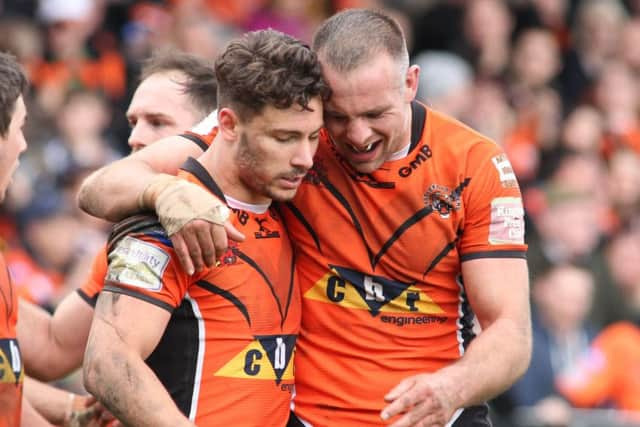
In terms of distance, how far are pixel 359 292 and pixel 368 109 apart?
76 cm

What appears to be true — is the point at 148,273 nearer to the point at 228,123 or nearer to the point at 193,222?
the point at 193,222

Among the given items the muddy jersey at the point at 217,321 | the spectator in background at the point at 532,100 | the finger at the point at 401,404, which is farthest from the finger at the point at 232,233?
the spectator in background at the point at 532,100

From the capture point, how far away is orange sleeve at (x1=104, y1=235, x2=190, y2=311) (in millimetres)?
4594

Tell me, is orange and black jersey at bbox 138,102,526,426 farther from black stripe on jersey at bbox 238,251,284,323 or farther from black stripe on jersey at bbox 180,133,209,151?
black stripe on jersey at bbox 238,251,284,323

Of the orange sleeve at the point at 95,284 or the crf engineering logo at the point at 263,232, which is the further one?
the orange sleeve at the point at 95,284

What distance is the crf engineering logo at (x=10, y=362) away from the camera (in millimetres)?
4695

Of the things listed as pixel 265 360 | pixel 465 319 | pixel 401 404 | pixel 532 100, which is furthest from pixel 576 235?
pixel 401 404

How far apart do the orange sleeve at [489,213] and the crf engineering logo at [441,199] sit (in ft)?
0.17

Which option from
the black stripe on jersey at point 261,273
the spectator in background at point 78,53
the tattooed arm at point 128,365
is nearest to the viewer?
the tattooed arm at point 128,365

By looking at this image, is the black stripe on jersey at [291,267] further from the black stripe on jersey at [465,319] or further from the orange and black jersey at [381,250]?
the black stripe on jersey at [465,319]

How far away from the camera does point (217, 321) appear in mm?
4805

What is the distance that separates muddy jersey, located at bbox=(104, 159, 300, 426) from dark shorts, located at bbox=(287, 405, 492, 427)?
0.66 feet

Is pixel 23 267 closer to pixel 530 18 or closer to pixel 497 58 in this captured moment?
pixel 497 58

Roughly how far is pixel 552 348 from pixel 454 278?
4.42 metres
